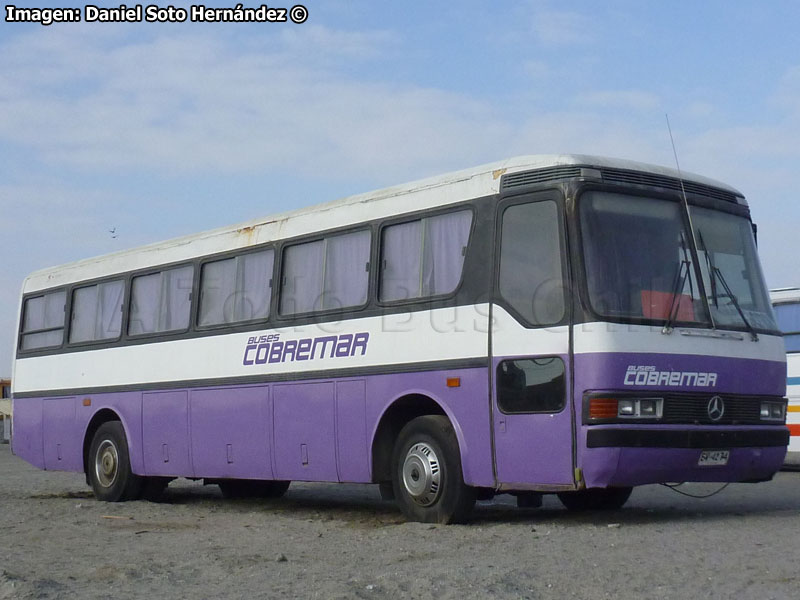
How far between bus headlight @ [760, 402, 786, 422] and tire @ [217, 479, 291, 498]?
7.67 meters

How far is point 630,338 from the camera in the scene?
10.2 m

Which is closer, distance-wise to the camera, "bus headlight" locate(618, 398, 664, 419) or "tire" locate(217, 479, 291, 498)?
"bus headlight" locate(618, 398, 664, 419)

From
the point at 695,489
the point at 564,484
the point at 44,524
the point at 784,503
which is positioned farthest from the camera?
the point at 695,489

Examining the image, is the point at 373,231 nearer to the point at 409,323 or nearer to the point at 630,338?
the point at 409,323

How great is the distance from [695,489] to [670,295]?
22.2ft

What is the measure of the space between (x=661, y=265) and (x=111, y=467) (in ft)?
29.1

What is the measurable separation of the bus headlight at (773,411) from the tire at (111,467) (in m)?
8.52

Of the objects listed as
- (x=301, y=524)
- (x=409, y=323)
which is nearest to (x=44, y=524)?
(x=301, y=524)

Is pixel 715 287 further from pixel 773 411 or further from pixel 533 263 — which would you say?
pixel 533 263

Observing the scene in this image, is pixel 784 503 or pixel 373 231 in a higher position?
pixel 373 231

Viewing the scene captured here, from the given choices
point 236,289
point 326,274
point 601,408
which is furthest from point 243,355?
point 601,408

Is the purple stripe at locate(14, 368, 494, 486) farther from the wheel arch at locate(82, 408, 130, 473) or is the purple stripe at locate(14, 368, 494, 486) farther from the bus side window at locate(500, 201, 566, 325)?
the bus side window at locate(500, 201, 566, 325)

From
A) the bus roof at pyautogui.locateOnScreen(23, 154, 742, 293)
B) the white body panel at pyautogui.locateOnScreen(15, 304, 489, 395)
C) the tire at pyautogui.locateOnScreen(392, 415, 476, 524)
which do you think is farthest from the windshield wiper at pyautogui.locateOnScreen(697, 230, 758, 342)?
the tire at pyautogui.locateOnScreen(392, 415, 476, 524)

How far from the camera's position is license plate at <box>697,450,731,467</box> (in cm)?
1057
